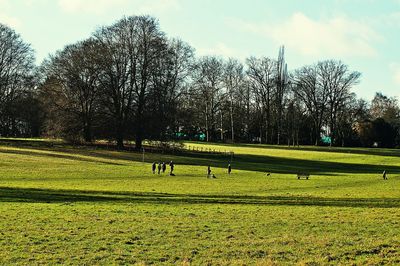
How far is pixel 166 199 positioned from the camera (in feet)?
82.1

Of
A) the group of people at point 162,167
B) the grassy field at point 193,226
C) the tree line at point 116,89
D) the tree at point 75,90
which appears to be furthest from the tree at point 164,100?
the grassy field at point 193,226

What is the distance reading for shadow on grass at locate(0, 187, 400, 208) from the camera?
23734 mm

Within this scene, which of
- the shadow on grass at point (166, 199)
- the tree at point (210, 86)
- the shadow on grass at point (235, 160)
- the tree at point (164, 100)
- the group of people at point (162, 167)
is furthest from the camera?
the tree at point (210, 86)

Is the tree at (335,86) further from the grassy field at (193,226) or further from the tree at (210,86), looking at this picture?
the grassy field at (193,226)

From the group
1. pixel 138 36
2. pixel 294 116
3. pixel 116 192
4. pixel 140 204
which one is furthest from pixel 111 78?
pixel 294 116

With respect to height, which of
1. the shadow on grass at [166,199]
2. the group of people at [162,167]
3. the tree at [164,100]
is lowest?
the shadow on grass at [166,199]

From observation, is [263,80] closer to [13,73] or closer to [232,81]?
[232,81]

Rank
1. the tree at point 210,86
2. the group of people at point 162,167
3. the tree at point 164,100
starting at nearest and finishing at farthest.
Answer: the group of people at point 162,167 → the tree at point 164,100 → the tree at point 210,86

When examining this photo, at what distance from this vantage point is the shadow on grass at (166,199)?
23734mm

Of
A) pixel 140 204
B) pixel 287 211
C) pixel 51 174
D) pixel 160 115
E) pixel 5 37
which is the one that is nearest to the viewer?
pixel 287 211

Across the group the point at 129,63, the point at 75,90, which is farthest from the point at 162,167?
the point at 75,90

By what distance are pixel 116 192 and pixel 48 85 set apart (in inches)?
1902

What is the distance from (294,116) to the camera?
111 m

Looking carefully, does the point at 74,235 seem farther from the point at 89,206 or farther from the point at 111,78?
the point at 111,78
